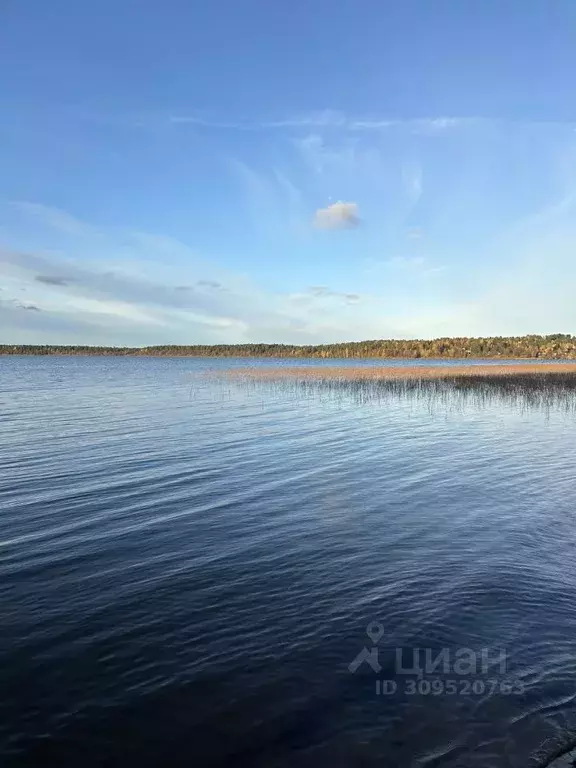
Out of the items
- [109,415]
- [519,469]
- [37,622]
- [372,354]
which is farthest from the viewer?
[372,354]

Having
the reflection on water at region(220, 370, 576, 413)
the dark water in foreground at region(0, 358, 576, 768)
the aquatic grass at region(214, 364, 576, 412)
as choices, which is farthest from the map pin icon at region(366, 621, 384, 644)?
the aquatic grass at region(214, 364, 576, 412)

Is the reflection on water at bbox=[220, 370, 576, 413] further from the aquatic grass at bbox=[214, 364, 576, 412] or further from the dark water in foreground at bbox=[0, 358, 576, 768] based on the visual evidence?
the dark water in foreground at bbox=[0, 358, 576, 768]

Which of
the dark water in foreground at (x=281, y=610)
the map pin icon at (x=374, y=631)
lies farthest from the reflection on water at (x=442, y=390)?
the map pin icon at (x=374, y=631)

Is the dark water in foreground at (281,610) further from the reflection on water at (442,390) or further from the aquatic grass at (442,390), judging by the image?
the aquatic grass at (442,390)

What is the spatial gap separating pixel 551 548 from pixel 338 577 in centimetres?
486

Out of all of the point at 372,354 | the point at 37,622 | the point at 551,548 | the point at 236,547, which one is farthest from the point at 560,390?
the point at 372,354

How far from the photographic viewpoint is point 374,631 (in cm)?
816

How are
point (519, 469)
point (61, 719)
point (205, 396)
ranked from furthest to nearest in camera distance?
point (205, 396) < point (519, 469) < point (61, 719)

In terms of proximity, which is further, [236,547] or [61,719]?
[236,547]

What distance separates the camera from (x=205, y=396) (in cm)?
4638

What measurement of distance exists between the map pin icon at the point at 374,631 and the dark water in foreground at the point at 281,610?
1.2 inches

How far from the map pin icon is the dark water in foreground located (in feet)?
0.10

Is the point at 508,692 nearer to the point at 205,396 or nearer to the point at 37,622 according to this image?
the point at 37,622

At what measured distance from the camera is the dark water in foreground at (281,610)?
6027 mm
